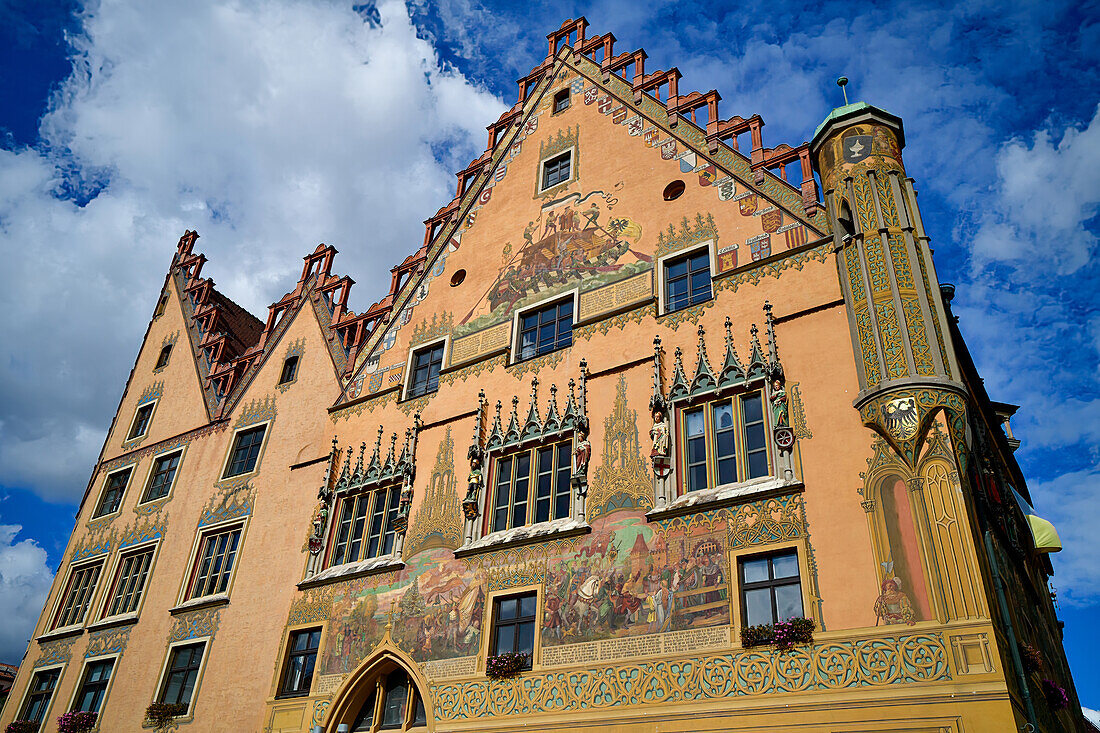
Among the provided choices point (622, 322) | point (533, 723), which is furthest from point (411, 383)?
point (533, 723)

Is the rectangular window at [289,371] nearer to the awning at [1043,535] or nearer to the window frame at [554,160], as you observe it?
the window frame at [554,160]

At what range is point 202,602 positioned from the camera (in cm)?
1670

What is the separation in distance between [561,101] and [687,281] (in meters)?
6.88

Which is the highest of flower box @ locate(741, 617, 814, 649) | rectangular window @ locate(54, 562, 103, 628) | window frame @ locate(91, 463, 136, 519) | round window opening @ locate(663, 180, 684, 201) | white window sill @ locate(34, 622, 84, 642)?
round window opening @ locate(663, 180, 684, 201)

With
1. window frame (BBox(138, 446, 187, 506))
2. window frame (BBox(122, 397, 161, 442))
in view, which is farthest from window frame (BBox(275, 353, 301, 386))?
window frame (BBox(122, 397, 161, 442))

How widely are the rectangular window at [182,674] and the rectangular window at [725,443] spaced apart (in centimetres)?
1021

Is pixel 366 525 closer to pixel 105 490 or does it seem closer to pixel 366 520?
pixel 366 520

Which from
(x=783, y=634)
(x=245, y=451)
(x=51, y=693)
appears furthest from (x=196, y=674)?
(x=783, y=634)

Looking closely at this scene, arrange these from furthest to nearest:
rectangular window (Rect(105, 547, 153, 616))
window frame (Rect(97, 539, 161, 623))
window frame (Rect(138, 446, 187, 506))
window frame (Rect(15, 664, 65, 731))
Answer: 1. window frame (Rect(138, 446, 187, 506))
2. rectangular window (Rect(105, 547, 153, 616))
3. window frame (Rect(97, 539, 161, 623))
4. window frame (Rect(15, 664, 65, 731))

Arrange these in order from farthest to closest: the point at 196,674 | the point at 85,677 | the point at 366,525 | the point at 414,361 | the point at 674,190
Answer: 1. the point at 85,677
2. the point at 414,361
3. the point at 196,674
4. the point at 366,525
5. the point at 674,190

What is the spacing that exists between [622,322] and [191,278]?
1603 cm

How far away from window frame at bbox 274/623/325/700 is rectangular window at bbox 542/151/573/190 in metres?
9.37

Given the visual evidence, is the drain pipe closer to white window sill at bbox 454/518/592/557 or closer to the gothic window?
white window sill at bbox 454/518/592/557

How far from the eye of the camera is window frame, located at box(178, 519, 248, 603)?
16812 mm
